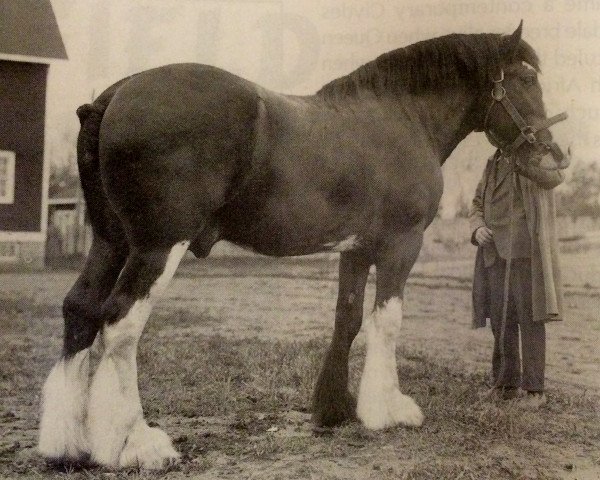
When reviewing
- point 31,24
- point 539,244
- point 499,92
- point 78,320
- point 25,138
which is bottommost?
point 78,320

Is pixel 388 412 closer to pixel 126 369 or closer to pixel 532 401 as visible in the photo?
pixel 532 401

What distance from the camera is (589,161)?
2.23 metres

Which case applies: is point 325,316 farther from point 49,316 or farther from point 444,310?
point 49,316

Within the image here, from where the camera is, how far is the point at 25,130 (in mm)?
2102

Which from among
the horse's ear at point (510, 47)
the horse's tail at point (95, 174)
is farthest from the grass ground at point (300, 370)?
the horse's ear at point (510, 47)

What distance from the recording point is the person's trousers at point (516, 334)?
229cm

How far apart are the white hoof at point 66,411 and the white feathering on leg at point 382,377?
0.95m

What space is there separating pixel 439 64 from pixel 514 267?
2.84ft

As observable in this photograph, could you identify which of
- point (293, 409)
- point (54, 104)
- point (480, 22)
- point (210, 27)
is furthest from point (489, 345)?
point (54, 104)

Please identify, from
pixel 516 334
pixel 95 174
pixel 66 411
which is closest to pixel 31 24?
pixel 95 174

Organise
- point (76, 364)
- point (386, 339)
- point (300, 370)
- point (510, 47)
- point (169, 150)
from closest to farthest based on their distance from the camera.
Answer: point (169, 150)
point (76, 364)
point (386, 339)
point (510, 47)
point (300, 370)

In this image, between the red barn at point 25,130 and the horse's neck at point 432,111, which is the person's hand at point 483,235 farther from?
the red barn at point 25,130

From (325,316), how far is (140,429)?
0.81 m

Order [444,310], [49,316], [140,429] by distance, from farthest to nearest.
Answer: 1. [444,310]
2. [49,316]
3. [140,429]
